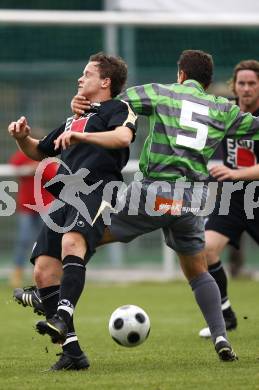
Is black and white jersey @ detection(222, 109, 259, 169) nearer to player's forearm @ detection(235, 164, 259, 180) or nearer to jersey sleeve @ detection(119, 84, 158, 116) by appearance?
player's forearm @ detection(235, 164, 259, 180)

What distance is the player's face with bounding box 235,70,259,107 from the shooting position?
27.7 feet

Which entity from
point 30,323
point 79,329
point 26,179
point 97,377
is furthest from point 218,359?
point 26,179

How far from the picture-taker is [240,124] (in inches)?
260

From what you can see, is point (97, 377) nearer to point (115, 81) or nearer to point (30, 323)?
point (115, 81)

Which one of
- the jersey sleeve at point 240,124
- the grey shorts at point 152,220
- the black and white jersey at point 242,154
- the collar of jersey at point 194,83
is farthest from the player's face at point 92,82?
the black and white jersey at point 242,154

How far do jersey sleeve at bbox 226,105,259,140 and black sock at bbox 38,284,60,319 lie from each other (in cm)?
150

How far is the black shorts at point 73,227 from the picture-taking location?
625cm

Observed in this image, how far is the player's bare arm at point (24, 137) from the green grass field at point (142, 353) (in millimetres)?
1386

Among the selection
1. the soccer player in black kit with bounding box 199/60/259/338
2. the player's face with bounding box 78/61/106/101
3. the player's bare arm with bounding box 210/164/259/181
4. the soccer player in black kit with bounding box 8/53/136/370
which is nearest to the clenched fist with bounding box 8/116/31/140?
the soccer player in black kit with bounding box 8/53/136/370

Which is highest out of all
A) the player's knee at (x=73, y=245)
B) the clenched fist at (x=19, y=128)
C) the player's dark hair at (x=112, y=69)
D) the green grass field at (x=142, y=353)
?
the player's dark hair at (x=112, y=69)

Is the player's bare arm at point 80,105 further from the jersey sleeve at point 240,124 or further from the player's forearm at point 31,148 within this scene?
the jersey sleeve at point 240,124

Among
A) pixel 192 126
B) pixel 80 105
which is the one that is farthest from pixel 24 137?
pixel 192 126

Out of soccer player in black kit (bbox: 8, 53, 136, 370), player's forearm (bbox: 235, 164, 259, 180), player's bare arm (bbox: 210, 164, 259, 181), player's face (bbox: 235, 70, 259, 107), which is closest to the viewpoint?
soccer player in black kit (bbox: 8, 53, 136, 370)

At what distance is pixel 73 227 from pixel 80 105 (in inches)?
31.9
